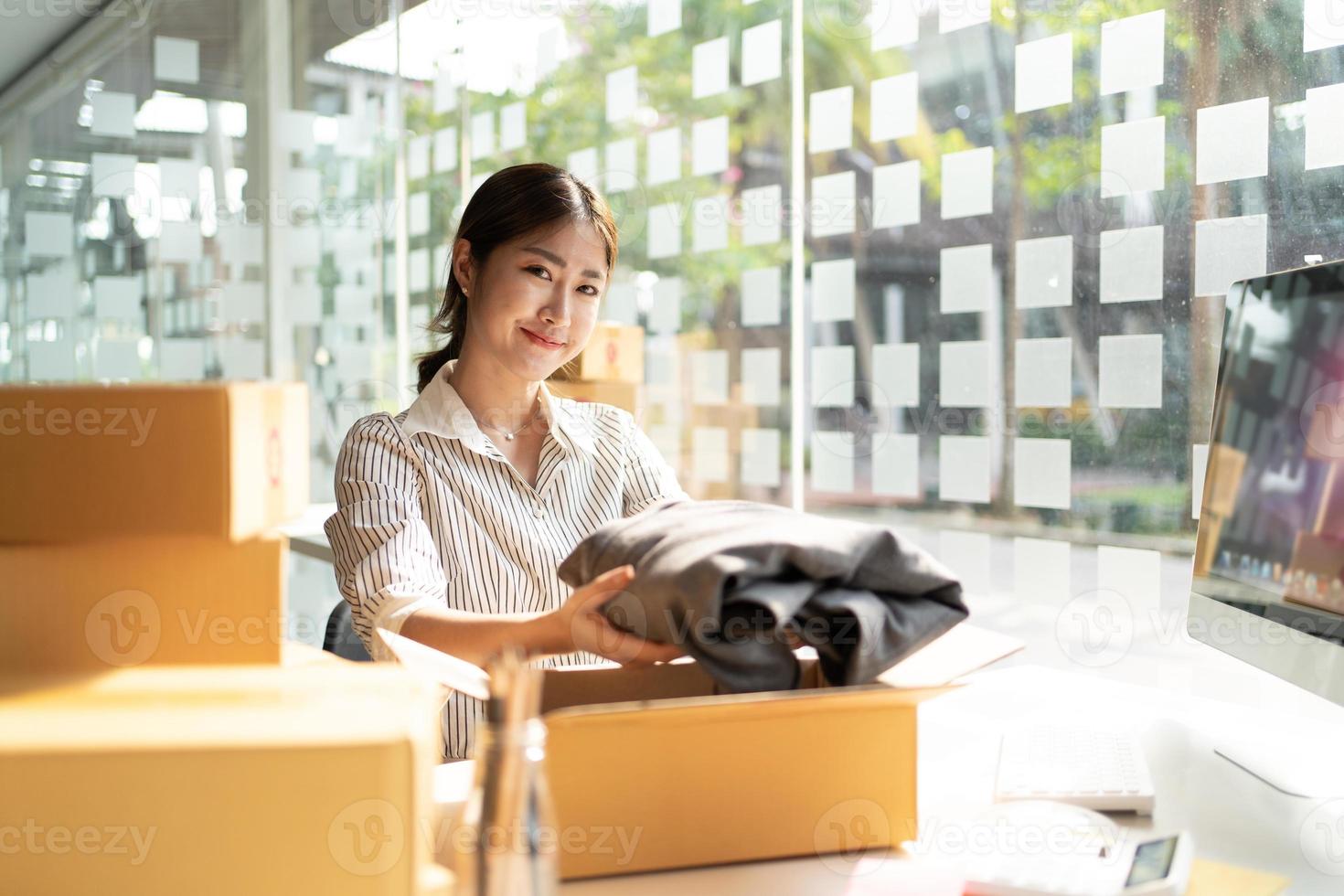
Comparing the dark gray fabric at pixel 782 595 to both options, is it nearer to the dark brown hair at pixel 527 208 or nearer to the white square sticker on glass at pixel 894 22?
the dark brown hair at pixel 527 208

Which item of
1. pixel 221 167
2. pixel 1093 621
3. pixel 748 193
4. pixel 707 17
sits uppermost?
pixel 707 17

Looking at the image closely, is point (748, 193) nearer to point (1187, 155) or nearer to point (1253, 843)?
point (1187, 155)

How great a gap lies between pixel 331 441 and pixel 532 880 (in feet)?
12.6

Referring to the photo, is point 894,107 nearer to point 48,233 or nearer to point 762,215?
point 762,215

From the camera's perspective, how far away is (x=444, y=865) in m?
0.83

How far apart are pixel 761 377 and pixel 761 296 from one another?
0.22 meters

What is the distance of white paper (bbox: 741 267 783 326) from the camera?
3006 millimetres

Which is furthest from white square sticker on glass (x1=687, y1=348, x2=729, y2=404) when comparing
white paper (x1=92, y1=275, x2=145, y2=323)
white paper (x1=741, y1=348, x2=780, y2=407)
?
white paper (x1=92, y1=275, x2=145, y2=323)

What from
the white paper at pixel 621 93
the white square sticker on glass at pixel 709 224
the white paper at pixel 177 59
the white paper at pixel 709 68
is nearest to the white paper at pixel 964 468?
the white square sticker on glass at pixel 709 224

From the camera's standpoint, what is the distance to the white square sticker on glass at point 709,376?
318 centimetres

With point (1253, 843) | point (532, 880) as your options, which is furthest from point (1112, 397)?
point (532, 880)

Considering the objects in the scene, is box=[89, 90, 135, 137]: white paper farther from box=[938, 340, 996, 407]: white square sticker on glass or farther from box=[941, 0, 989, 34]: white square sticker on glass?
box=[938, 340, 996, 407]: white square sticker on glass

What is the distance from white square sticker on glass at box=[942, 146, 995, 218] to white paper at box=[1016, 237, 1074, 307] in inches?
6.3

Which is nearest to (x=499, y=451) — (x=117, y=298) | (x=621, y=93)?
(x=621, y=93)
